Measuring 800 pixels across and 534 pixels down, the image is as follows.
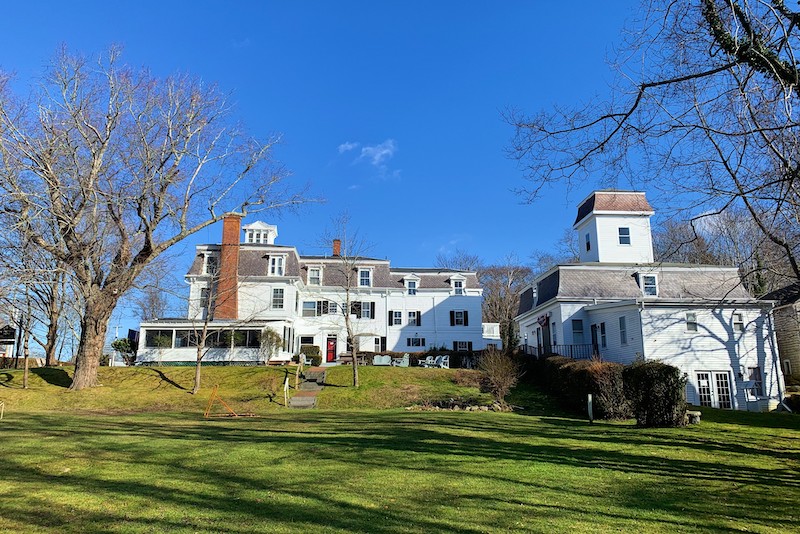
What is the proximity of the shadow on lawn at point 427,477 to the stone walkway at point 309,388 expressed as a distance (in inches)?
357

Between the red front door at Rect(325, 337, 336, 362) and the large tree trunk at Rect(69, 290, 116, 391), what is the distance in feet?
55.1

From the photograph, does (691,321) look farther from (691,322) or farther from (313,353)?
(313,353)

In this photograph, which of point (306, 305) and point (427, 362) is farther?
point (306, 305)

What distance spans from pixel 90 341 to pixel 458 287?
25201 millimetres

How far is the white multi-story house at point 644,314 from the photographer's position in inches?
971

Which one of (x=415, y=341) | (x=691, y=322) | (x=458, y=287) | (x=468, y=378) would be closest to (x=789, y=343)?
(x=691, y=322)

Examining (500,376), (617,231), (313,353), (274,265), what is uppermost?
(617,231)

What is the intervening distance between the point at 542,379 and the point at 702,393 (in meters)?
7.36

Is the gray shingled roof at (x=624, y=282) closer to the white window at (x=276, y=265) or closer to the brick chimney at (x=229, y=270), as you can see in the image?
the white window at (x=276, y=265)

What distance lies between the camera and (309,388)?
1023 inches

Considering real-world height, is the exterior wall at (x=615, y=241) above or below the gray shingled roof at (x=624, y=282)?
above

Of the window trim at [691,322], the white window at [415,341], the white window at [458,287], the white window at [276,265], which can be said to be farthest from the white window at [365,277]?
the window trim at [691,322]

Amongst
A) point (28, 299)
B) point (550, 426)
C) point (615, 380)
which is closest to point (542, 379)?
point (615, 380)

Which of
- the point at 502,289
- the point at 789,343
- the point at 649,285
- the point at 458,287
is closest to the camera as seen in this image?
the point at 649,285
